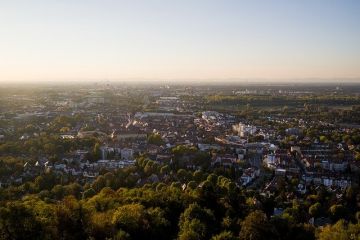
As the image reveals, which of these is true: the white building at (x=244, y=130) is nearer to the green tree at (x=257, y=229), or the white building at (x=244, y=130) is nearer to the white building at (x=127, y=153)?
the white building at (x=127, y=153)

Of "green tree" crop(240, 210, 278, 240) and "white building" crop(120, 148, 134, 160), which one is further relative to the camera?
"white building" crop(120, 148, 134, 160)

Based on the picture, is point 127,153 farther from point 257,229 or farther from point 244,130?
point 257,229

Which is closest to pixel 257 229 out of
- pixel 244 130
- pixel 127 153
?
pixel 127 153

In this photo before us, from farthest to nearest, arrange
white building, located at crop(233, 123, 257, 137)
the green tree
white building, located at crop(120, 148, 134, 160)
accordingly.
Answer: white building, located at crop(233, 123, 257, 137)
white building, located at crop(120, 148, 134, 160)
the green tree

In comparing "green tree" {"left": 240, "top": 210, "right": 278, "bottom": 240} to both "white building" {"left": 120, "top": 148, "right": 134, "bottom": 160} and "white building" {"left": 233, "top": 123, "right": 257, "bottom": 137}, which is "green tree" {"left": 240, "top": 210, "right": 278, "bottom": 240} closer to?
"white building" {"left": 120, "top": 148, "right": 134, "bottom": 160}

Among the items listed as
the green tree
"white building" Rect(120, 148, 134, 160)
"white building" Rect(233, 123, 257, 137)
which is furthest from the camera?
"white building" Rect(233, 123, 257, 137)

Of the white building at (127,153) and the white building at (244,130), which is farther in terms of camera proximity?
the white building at (244,130)

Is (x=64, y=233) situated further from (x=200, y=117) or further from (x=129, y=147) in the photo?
(x=200, y=117)

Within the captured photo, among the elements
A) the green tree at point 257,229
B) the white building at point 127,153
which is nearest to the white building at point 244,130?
the white building at point 127,153

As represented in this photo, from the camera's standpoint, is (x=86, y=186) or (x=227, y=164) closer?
(x=86, y=186)

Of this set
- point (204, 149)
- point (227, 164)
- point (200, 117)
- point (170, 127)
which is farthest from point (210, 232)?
point (200, 117)

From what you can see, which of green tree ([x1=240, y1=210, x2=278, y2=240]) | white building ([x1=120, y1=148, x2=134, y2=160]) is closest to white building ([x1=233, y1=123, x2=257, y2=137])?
white building ([x1=120, y1=148, x2=134, y2=160])
